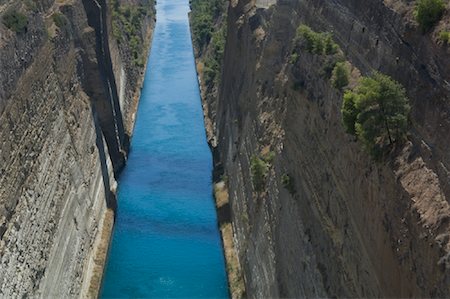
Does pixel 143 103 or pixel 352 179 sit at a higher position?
pixel 352 179

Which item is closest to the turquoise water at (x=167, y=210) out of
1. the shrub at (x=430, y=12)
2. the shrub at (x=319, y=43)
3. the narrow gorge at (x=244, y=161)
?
the narrow gorge at (x=244, y=161)

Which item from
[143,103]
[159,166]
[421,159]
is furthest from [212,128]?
[421,159]

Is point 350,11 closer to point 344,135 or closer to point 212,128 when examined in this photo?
point 344,135

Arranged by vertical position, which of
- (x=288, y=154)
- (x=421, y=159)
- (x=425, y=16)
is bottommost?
(x=288, y=154)

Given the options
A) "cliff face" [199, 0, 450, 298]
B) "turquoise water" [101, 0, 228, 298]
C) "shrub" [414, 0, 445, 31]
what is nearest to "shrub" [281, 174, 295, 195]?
"cliff face" [199, 0, 450, 298]

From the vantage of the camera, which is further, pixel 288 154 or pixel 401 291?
pixel 288 154

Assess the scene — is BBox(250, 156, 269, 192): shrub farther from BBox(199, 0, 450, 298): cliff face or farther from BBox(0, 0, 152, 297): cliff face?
BBox(0, 0, 152, 297): cliff face

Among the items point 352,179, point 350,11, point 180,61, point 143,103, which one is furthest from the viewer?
point 180,61
